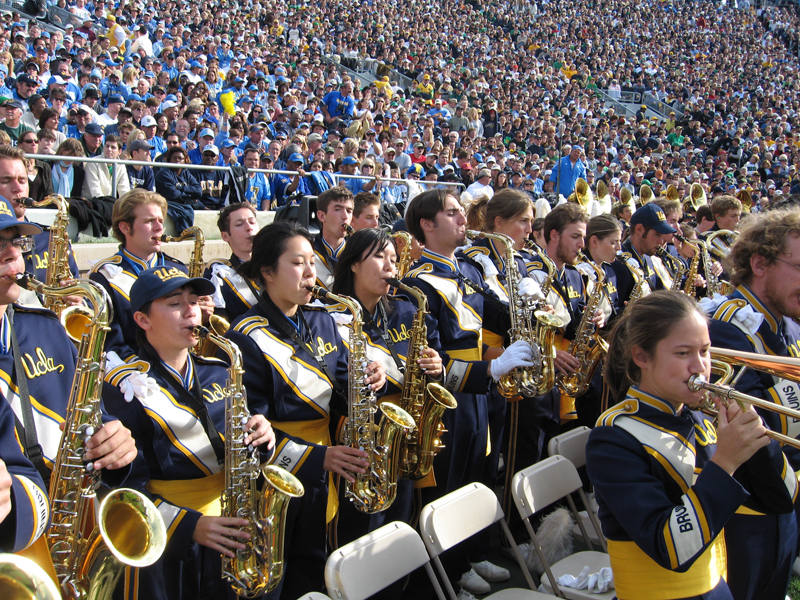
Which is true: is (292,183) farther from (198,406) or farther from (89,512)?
(89,512)

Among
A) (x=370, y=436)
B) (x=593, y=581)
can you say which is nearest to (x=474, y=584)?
(x=593, y=581)

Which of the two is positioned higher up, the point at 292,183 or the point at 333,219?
the point at 333,219

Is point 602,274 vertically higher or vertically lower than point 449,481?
higher

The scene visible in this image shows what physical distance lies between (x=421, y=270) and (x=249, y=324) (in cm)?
140

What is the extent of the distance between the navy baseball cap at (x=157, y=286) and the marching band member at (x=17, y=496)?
2.58ft

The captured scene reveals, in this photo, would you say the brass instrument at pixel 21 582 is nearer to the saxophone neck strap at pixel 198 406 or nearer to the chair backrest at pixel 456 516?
the saxophone neck strap at pixel 198 406

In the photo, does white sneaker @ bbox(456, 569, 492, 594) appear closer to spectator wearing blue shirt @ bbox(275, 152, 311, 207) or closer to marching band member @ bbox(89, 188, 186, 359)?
marching band member @ bbox(89, 188, 186, 359)

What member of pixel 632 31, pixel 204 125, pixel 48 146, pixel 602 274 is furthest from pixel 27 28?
pixel 632 31

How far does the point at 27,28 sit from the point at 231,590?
15.9 m

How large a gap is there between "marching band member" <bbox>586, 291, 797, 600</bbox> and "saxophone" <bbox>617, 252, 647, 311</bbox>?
345cm

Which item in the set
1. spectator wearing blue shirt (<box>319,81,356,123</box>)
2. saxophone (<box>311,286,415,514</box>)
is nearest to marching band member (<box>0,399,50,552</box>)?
saxophone (<box>311,286,415,514</box>)

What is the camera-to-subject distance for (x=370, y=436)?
3.34 meters

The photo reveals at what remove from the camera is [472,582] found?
12.8 ft

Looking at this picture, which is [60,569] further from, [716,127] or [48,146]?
[716,127]
